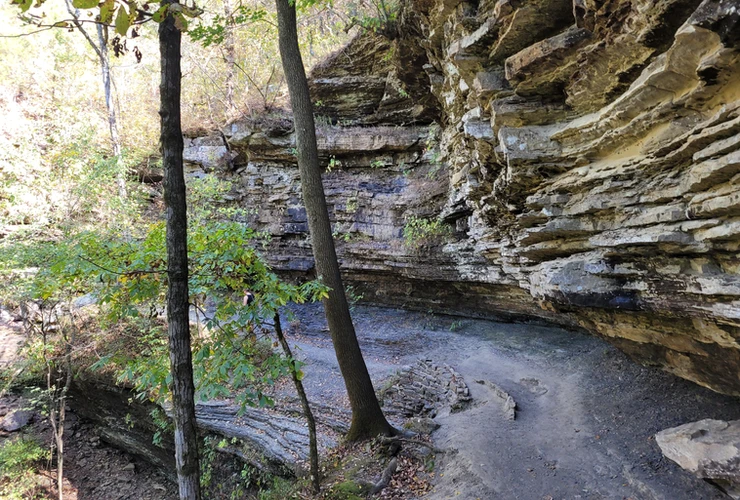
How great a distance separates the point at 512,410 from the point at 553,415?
847mm

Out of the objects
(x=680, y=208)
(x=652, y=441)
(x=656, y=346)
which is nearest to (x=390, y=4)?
(x=680, y=208)

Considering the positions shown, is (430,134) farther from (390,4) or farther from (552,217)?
(552,217)

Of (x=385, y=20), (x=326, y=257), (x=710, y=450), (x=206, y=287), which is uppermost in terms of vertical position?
(x=385, y=20)

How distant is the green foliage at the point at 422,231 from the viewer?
13.2 m

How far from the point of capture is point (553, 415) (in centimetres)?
807

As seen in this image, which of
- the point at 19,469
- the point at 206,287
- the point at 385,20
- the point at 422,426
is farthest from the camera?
the point at 385,20

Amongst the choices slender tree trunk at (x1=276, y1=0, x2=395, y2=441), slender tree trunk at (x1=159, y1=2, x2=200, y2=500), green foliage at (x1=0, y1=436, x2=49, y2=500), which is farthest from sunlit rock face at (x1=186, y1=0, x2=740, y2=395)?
green foliage at (x1=0, y1=436, x2=49, y2=500)

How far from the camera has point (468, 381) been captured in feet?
34.3

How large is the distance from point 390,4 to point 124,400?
48.9 ft

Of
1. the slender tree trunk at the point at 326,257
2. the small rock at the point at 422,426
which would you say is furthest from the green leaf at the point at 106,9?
the small rock at the point at 422,426

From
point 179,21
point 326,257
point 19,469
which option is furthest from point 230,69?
point 179,21

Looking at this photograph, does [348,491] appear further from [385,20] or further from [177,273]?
[385,20]

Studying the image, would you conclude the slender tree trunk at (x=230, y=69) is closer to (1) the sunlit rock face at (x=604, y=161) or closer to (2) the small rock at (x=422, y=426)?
(1) the sunlit rock face at (x=604, y=161)

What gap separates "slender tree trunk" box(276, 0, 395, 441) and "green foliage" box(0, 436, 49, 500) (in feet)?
32.9
